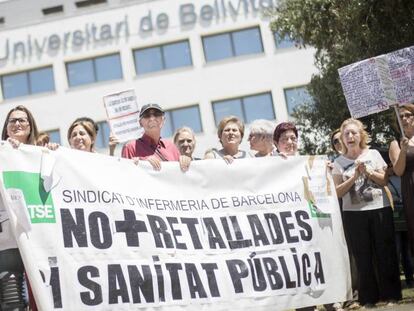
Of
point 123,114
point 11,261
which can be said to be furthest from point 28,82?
point 11,261

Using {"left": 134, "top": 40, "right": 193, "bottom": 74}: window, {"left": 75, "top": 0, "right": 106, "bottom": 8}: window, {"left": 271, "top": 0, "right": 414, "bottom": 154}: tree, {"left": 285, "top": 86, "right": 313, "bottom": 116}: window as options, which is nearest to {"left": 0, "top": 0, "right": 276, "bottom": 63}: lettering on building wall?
{"left": 134, "top": 40, "right": 193, "bottom": 74}: window

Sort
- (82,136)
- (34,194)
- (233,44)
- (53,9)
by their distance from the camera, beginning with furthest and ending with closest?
(53,9) → (233,44) → (82,136) → (34,194)

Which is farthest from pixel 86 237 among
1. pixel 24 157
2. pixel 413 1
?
pixel 413 1

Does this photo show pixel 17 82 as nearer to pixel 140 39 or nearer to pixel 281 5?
pixel 140 39

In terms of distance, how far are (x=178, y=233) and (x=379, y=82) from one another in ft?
8.25

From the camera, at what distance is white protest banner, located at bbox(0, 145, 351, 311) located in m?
4.41

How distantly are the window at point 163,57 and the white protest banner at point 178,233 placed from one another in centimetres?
2503

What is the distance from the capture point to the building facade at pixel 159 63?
2966 centimetres

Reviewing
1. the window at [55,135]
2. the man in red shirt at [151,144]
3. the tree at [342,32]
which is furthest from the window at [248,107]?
the man in red shirt at [151,144]

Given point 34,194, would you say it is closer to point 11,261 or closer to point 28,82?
point 11,261

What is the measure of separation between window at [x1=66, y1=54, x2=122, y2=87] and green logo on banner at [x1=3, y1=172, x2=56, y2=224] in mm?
26848

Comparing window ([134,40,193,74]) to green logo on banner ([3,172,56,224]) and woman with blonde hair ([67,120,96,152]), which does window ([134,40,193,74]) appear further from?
green logo on banner ([3,172,56,224])

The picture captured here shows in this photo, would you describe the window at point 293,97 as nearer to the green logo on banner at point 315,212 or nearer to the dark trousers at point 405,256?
the dark trousers at point 405,256

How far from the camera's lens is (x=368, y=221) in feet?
20.6
